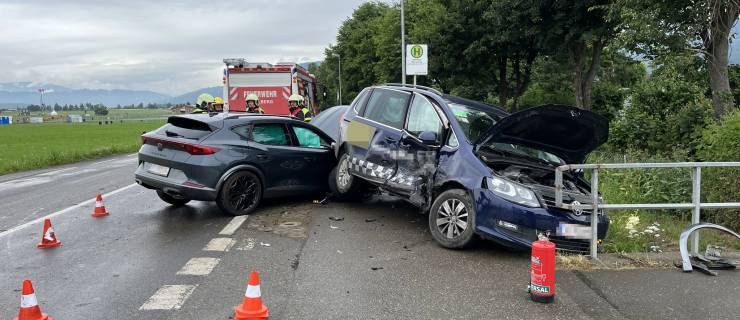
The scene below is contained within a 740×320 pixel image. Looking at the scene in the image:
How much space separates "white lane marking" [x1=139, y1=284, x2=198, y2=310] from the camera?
174 inches

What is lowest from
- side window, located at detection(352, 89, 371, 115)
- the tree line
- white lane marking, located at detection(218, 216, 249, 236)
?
white lane marking, located at detection(218, 216, 249, 236)

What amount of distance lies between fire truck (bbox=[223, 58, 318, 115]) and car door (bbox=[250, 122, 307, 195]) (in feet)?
31.3

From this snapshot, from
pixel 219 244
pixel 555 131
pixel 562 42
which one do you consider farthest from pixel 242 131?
pixel 562 42

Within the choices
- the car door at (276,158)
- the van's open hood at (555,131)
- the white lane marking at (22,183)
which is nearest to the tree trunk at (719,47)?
the van's open hood at (555,131)

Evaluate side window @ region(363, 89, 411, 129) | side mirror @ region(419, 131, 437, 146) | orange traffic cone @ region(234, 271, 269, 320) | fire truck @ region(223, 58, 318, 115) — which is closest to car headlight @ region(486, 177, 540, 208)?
side mirror @ region(419, 131, 437, 146)

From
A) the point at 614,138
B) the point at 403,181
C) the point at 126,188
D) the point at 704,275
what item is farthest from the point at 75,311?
the point at 614,138

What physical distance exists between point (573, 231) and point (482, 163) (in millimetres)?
1138

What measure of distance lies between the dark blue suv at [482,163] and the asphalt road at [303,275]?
0.40m

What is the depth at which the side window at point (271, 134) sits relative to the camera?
8.47m

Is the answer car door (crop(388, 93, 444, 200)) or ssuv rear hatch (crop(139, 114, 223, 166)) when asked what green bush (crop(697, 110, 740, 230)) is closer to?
car door (crop(388, 93, 444, 200))

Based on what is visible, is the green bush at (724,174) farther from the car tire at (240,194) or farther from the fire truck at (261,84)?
the fire truck at (261,84)

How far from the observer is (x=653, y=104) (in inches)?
470

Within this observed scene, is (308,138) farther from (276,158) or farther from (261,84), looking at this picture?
(261,84)

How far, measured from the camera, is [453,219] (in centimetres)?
616
